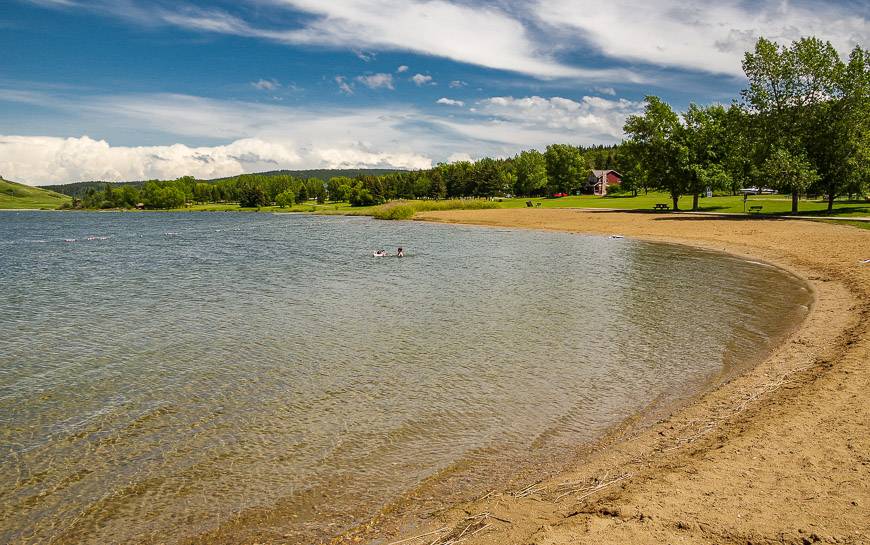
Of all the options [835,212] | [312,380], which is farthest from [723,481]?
[835,212]

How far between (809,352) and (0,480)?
708 inches

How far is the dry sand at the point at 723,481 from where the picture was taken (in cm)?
657

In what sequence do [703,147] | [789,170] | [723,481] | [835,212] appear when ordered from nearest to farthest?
[723,481]
[789,170]
[835,212]
[703,147]

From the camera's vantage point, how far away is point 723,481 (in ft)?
25.4

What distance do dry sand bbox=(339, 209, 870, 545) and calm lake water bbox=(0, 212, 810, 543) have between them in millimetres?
1119

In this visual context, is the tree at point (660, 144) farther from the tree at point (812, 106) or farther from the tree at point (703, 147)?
the tree at point (812, 106)

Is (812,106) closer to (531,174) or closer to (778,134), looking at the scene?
(778,134)

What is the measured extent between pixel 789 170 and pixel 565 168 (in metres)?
93.0

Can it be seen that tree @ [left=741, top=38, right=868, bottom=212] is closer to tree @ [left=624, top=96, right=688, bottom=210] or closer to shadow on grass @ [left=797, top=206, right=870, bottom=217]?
shadow on grass @ [left=797, top=206, right=870, bottom=217]

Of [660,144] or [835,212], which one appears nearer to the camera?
[835,212]

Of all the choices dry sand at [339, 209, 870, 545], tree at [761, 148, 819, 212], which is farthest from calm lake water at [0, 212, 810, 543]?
tree at [761, 148, 819, 212]

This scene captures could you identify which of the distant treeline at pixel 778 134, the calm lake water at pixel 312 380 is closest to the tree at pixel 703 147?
the distant treeline at pixel 778 134

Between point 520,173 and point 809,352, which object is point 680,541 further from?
point 520,173

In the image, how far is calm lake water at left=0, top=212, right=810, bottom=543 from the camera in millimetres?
8547
